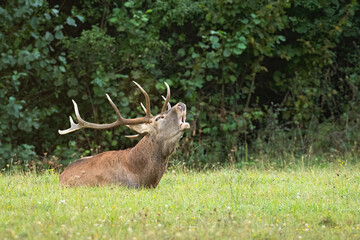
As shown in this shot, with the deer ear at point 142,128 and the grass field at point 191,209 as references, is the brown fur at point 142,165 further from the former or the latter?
the grass field at point 191,209

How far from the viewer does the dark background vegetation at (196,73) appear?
11.5 meters

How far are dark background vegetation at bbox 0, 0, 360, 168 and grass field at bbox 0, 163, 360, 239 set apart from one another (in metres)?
3.34

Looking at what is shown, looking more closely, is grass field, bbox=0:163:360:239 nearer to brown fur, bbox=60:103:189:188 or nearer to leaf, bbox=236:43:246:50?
brown fur, bbox=60:103:189:188

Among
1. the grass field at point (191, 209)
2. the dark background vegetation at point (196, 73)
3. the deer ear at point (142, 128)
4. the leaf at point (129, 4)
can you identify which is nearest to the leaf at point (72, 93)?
the dark background vegetation at point (196, 73)

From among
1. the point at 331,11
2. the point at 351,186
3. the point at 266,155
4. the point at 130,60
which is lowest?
the point at 266,155

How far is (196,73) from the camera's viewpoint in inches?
464

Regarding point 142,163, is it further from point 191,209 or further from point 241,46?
point 241,46

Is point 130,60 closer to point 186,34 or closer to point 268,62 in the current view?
point 186,34

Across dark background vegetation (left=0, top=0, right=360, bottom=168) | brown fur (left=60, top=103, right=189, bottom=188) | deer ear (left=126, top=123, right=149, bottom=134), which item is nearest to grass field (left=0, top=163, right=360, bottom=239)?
brown fur (left=60, top=103, right=189, bottom=188)

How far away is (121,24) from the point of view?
11531mm

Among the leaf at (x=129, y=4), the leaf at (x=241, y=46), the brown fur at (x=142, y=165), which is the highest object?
the leaf at (x=129, y=4)

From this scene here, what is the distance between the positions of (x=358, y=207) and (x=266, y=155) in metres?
4.88

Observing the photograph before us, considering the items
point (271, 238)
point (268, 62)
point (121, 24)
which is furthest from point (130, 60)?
point (271, 238)

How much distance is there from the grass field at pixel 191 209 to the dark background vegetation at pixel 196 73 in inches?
131
